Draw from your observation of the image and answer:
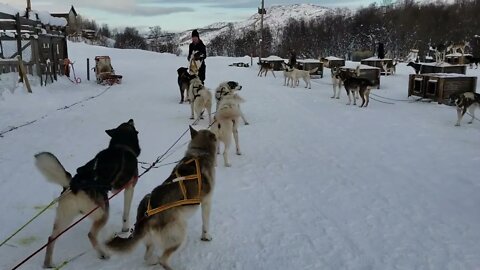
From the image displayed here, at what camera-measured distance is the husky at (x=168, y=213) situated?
2.70 m

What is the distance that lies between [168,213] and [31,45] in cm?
1265

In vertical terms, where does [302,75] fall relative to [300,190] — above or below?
above

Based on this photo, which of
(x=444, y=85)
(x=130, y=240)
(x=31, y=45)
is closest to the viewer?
(x=130, y=240)

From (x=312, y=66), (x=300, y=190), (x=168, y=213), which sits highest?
(x=312, y=66)

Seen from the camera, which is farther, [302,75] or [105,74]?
[302,75]

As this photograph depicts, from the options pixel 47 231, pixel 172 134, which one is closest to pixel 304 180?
pixel 47 231

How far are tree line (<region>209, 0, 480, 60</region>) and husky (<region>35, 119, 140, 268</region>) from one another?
36.2 m

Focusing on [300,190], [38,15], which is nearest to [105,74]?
[38,15]

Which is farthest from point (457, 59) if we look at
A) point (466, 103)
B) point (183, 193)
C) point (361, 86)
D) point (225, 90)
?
point (183, 193)

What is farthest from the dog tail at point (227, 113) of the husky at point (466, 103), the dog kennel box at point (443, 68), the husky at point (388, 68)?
the husky at point (388, 68)

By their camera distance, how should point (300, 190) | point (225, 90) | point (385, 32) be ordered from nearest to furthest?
point (300, 190), point (225, 90), point (385, 32)

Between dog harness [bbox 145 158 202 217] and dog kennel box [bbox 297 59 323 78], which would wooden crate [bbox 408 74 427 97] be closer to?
dog kennel box [bbox 297 59 323 78]

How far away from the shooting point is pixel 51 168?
9.50 ft

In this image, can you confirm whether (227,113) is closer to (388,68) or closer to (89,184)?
(89,184)
